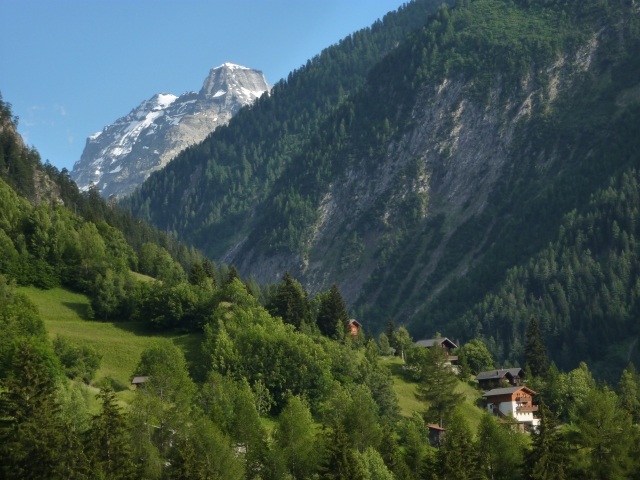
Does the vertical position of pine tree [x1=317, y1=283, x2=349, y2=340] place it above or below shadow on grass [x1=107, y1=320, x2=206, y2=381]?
above

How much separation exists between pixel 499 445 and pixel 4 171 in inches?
5459

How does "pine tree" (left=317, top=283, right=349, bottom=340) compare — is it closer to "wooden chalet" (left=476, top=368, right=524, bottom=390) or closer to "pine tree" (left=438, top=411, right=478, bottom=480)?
"wooden chalet" (left=476, top=368, right=524, bottom=390)

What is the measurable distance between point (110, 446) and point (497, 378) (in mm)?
78010

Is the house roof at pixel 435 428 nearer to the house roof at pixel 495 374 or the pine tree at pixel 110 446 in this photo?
the house roof at pixel 495 374

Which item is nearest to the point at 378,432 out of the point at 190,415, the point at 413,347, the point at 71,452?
the point at 190,415

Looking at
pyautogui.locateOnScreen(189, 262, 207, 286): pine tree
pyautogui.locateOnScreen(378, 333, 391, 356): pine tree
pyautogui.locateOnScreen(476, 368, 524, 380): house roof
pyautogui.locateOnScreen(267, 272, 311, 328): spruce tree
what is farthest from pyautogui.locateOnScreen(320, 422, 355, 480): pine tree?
pyautogui.locateOnScreen(189, 262, 207, 286): pine tree

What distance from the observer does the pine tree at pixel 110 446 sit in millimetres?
66438

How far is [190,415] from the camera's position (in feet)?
259

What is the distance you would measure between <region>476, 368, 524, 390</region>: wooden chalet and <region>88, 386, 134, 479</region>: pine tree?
7516 centimetres

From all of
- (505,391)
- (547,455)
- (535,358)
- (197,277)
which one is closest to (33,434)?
(547,455)

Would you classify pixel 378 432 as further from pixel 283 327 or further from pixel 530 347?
pixel 530 347

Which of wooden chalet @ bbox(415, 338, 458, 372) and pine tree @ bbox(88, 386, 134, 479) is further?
wooden chalet @ bbox(415, 338, 458, 372)

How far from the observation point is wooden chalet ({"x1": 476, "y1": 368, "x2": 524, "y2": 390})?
135125 millimetres

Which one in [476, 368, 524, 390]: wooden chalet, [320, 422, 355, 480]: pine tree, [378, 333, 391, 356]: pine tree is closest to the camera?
[320, 422, 355, 480]: pine tree
